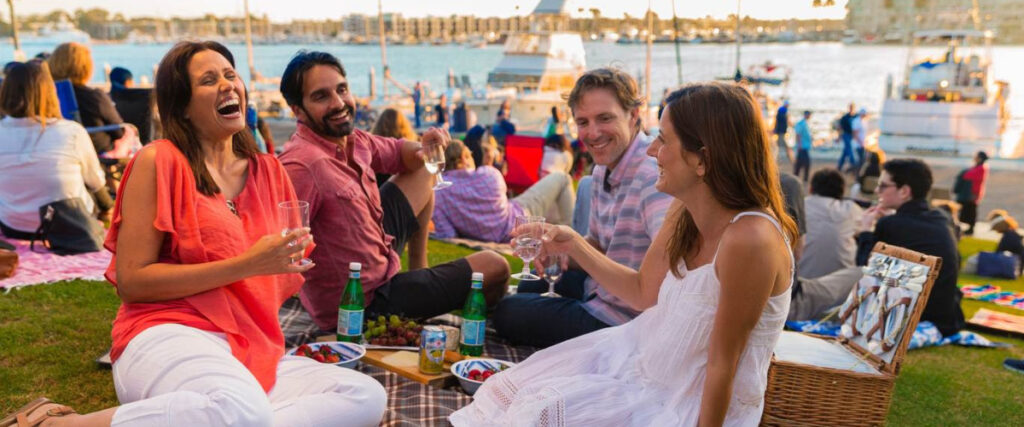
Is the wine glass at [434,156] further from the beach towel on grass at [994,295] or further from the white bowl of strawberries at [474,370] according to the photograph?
the beach towel on grass at [994,295]

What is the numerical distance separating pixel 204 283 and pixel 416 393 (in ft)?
3.93

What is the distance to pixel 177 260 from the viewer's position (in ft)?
9.14

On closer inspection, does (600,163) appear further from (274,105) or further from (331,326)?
(274,105)

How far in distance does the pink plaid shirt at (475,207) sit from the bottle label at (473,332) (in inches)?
144

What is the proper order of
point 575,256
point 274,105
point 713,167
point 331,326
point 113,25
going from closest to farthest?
1. point 713,167
2. point 575,256
3. point 331,326
4. point 274,105
5. point 113,25

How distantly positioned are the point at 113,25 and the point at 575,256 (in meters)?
134

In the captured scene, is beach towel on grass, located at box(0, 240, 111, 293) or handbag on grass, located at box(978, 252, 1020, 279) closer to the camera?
beach towel on grass, located at box(0, 240, 111, 293)

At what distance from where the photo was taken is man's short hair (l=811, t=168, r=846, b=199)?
6.61 metres

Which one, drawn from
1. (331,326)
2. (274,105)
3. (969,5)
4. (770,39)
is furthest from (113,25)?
(331,326)

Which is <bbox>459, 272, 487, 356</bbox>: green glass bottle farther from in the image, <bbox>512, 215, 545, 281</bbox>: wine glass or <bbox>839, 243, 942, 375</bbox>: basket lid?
<bbox>839, 243, 942, 375</bbox>: basket lid

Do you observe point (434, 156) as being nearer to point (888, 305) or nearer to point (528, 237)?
point (528, 237)

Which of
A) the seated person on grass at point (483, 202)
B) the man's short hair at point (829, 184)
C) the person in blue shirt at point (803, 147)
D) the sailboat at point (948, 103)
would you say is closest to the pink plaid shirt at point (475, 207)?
the seated person on grass at point (483, 202)

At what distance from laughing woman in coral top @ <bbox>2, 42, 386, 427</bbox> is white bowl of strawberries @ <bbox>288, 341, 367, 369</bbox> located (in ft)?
1.70

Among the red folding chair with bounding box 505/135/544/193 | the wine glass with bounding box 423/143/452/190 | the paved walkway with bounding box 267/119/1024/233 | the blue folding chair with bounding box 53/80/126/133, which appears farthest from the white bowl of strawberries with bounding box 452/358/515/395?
the paved walkway with bounding box 267/119/1024/233
